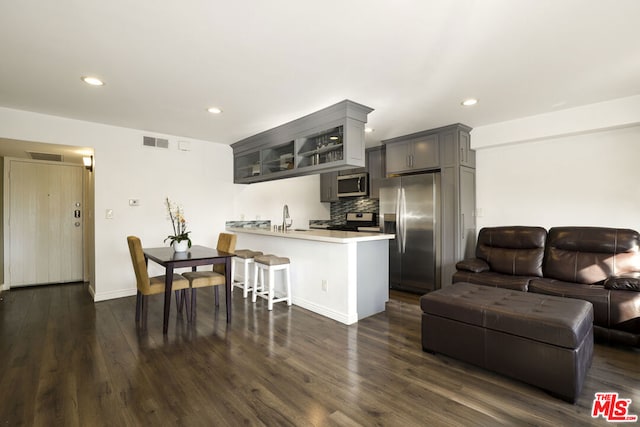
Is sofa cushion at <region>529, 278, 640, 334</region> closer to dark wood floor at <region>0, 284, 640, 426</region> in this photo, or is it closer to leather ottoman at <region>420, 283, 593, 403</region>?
dark wood floor at <region>0, 284, 640, 426</region>

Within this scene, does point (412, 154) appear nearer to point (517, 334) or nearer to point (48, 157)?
point (517, 334)

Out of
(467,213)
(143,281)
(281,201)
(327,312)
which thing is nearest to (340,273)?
(327,312)

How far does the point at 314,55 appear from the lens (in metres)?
2.44

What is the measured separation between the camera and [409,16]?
1.96 meters

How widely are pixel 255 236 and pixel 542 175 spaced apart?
402cm

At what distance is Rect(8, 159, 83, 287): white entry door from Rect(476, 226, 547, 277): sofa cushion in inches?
255

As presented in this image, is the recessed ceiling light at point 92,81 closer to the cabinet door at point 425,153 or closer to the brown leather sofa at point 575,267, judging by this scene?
the cabinet door at point 425,153

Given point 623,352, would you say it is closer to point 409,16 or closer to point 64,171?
point 409,16

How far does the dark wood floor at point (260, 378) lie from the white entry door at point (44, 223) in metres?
2.22

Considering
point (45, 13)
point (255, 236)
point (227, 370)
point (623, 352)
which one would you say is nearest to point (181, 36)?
point (45, 13)

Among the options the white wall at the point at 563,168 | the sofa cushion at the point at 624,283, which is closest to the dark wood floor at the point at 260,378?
the sofa cushion at the point at 624,283

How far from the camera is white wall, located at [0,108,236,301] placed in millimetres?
3980

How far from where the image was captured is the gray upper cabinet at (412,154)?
4.59m

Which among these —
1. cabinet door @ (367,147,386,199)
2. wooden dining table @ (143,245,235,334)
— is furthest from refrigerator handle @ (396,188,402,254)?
wooden dining table @ (143,245,235,334)
